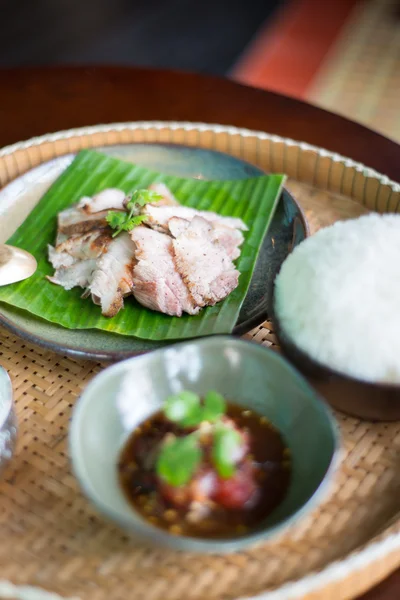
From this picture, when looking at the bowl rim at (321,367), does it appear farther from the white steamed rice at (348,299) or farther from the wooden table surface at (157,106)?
the wooden table surface at (157,106)

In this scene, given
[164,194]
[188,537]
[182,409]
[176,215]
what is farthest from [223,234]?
[188,537]

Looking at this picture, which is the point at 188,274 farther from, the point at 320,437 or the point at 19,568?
the point at 19,568

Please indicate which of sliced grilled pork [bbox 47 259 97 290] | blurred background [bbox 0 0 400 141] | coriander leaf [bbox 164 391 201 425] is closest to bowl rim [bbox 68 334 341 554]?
coriander leaf [bbox 164 391 201 425]

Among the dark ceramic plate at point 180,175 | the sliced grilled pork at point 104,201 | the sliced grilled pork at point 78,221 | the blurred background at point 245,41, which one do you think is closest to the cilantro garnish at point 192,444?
the dark ceramic plate at point 180,175

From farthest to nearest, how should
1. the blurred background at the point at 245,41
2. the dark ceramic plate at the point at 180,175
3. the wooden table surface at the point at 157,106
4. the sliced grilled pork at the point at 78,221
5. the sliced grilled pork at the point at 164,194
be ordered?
the blurred background at the point at 245,41
the wooden table surface at the point at 157,106
the sliced grilled pork at the point at 164,194
the sliced grilled pork at the point at 78,221
the dark ceramic plate at the point at 180,175

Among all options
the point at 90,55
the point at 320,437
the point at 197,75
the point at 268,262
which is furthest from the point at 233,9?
the point at 320,437

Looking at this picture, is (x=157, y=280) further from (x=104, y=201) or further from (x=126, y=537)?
(x=126, y=537)
